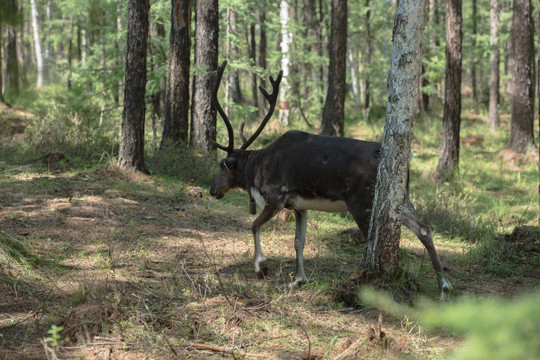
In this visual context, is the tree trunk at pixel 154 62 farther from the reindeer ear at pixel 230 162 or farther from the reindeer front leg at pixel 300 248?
the reindeer front leg at pixel 300 248

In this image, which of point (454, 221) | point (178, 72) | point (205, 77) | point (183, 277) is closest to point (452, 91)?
point (454, 221)

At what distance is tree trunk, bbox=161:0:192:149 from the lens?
14.1 meters

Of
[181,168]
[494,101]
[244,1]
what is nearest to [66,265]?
[181,168]

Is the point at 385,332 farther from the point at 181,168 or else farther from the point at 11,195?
the point at 181,168

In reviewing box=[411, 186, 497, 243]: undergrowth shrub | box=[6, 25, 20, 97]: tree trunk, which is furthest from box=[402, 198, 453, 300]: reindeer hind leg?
box=[6, 25, 20, 97]: tree trunk

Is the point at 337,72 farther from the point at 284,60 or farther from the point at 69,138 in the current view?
the point at 69,138

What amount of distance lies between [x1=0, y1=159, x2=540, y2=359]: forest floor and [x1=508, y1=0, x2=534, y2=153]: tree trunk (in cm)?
1180

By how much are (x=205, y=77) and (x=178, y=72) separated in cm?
71

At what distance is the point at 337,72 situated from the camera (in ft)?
61.5

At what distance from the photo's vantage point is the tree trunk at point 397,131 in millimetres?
6145

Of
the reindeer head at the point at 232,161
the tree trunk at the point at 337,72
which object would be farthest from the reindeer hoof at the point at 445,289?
the tree trunk at the point at 337,72

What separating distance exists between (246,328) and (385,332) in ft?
4.29

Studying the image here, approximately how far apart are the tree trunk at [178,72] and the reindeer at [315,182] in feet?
21.7

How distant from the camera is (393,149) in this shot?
624cm
